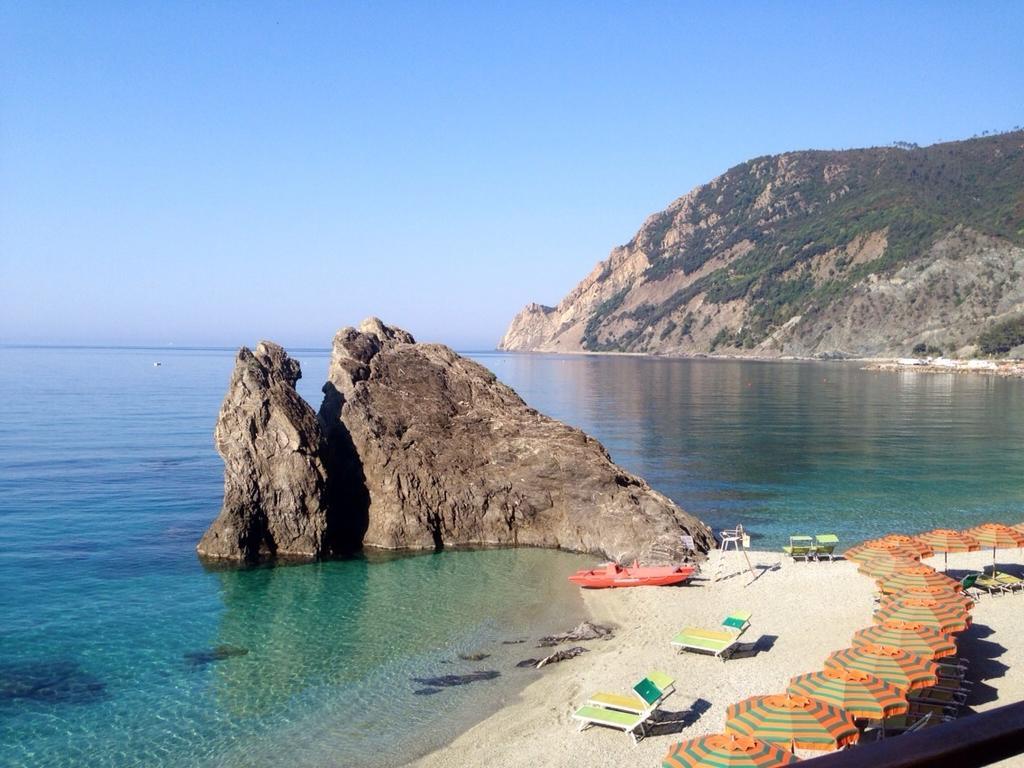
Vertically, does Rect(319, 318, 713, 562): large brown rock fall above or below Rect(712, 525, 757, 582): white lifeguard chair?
above

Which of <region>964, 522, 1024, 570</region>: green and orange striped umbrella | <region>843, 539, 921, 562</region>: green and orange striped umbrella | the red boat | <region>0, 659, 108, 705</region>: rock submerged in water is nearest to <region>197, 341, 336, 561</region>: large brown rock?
<region>0, 659, 108, 705</region>: rock submerged in water

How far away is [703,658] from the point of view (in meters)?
22.0

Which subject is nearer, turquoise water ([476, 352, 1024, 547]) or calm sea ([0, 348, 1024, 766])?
calm sea ([0, 348, 1024, 766])

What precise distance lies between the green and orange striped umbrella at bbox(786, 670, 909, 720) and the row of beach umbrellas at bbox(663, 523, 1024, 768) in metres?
0.02

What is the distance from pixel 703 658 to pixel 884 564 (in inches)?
253

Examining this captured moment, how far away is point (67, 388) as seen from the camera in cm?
10825

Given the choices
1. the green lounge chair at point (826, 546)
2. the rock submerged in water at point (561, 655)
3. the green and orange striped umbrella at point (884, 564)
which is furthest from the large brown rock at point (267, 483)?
the green and orange striped umbrella at point (884, 564)

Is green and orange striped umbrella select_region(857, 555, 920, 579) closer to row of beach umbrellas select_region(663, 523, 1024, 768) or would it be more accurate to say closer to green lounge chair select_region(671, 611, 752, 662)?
row of beach umbrellas select_region(663, 523, 1024, 768)

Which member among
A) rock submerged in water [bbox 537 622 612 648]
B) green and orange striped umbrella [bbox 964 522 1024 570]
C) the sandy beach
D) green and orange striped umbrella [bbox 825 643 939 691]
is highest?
green and orange striped umbrella [bbox 964 522 1024 570]

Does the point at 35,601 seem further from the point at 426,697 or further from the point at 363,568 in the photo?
the point at 426,697

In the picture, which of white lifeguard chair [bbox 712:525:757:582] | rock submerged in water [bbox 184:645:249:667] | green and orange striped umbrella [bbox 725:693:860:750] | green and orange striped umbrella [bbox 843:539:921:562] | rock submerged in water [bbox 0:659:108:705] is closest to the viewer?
green and orange striped umbrella [bbox 725:693:860:750]

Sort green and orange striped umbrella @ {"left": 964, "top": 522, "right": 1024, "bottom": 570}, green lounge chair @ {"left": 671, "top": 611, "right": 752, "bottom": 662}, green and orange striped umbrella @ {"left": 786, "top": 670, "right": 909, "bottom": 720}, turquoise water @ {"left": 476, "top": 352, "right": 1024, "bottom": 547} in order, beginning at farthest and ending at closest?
turquoise water @ {"left": 476, "top": 352, "right": 1024, "bottom": 547}, green and orange striped umbrella @ {"left": 964, "top": 522, "right": 1024, "bottom": 570}, green lounge chair @ {"left": 671, "top": 611, "right": 752, "bottom": 662}, green and orange striped umbrella @ {"left": 786, "top": 670, "right": 909, "bottom": 720}

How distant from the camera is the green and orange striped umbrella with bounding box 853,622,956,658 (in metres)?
18.0

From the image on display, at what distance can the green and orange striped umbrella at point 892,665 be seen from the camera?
54.8ft
